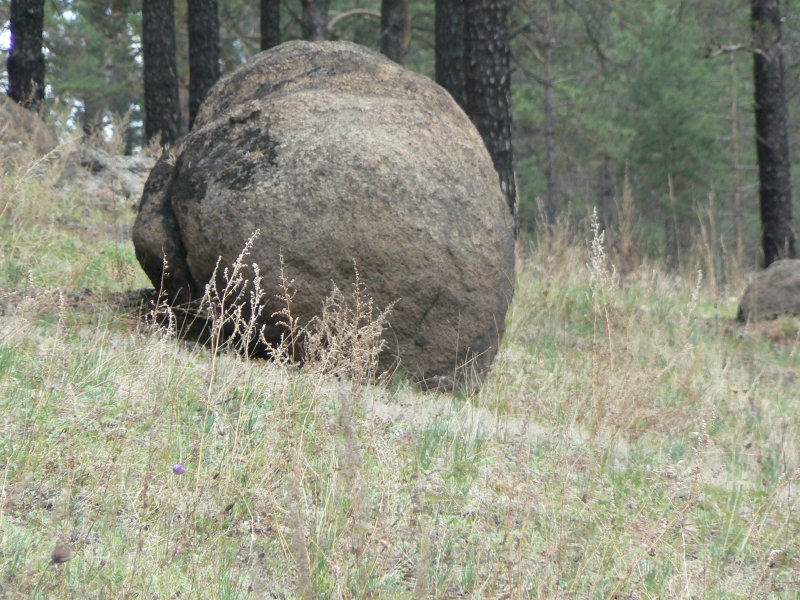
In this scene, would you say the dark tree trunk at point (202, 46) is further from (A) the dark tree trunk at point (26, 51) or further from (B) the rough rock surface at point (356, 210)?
(B) the rough rock surface at point (356, 210)

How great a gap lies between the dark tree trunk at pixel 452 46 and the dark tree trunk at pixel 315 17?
13.9 feet

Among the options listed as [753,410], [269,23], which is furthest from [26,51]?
[753,410]

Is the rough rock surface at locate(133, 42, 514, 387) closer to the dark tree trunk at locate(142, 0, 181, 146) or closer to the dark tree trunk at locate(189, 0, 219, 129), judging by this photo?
the dark tree trunk at locate(189, 0, 219, 129)

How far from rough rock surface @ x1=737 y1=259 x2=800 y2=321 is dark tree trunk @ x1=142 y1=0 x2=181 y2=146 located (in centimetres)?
741

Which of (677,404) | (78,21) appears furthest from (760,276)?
(78,21)

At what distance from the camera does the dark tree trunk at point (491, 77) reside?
7840 millimetres

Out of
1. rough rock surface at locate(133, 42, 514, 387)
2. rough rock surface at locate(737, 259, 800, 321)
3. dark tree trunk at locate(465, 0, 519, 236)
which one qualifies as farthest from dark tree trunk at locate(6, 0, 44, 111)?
rough rock surface at locate(737, 259, 800, 321)

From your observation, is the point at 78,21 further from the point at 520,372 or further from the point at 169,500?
the point at 169,500

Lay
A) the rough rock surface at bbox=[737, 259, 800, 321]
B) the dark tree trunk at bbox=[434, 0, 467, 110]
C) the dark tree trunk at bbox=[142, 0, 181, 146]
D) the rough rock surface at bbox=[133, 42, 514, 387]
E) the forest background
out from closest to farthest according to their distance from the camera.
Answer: the rough rock surface at bbox=[133, 42, 514, 387] < the rough rock surface at bbox=[737, 259, 800, 321] < the dark tree trunk at bbox=[434, 0, 467, 110] < the dark tree trunk at bbox=[142, 0, 181, 146] < the forest background

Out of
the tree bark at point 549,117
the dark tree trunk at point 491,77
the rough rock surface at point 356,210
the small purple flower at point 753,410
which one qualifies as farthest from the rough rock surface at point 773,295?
the tree bark at point 549,117

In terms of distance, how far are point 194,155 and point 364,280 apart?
1.18m

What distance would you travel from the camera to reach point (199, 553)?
2.57 m

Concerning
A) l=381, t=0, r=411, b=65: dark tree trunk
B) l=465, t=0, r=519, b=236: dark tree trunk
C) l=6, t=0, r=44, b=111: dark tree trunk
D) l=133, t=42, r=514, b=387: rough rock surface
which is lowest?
l=133, t=42, r=514, b=387: rough rock surface

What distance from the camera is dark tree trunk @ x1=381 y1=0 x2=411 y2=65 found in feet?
40.6
